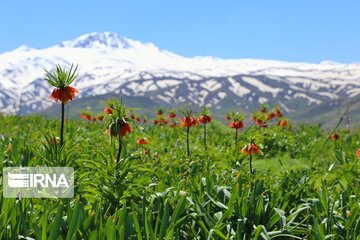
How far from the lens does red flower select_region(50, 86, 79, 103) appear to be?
16.1ft

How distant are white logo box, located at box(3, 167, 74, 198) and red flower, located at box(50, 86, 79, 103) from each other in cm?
83

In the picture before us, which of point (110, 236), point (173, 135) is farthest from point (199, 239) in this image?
point (173, 135)

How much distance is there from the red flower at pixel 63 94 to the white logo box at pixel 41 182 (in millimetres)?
828

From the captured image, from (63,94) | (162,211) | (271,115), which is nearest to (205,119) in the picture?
(63,94)

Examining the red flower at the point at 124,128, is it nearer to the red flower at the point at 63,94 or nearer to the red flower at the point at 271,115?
the red flower at the point at 63,94

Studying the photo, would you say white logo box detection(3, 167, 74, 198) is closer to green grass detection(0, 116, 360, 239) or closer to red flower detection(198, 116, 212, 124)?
green grass detection(0, 116, 360, 239)

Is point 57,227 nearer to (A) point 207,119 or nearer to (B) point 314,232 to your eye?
(B) point 314,232

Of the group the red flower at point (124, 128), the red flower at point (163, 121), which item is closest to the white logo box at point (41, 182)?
the red flower at point (124, 128)

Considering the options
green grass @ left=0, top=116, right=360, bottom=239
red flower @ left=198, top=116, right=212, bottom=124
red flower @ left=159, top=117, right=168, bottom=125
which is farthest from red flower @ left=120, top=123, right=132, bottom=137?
red flower @ left=159, top=117, right=168, bottom=125

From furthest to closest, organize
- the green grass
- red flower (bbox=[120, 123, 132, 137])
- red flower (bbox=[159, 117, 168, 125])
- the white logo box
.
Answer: red flower (bbox=[159, 117, 168, 125]), red flower (bbox=[120, 123, 132, 137]), the white logo box, the green grass

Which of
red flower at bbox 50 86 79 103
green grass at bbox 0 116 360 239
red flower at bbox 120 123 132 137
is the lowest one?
green grass at bbox 0 116 360 239

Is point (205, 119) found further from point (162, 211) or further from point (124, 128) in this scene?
point (162, 211)

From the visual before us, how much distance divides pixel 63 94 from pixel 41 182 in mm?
1103

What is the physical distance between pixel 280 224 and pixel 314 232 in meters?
0.29
